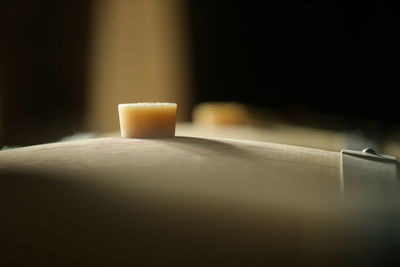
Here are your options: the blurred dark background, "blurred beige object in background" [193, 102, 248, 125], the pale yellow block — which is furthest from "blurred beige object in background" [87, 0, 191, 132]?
the pale yellow block

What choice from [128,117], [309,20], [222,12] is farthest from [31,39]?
[128,117]

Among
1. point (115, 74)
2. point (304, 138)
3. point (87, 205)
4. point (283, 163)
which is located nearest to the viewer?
point (87, 205)

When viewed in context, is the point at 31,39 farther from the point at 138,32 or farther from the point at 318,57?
the point at 318,57

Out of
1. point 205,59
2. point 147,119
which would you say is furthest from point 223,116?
point 147,119

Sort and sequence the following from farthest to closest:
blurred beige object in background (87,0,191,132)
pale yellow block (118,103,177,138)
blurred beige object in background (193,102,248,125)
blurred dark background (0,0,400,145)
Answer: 1. blurred beige object in background (87,0,191,132)
2. blurred dark background (0,0,400,145)
3. blurred beige object in background (193,102,248,125)
4. pale yellow block (118,103,177,138)

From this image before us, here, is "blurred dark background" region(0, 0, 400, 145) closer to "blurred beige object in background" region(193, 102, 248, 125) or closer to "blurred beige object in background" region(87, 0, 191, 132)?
"blurred beige object in background" region(87, 0, 191, 132)

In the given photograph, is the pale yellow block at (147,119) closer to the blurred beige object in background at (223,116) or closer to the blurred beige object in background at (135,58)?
the blurred beige object in background at (223,116)

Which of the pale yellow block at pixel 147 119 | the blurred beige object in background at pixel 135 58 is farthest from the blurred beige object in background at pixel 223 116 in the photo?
the pale yellow block at pixel 147 119
